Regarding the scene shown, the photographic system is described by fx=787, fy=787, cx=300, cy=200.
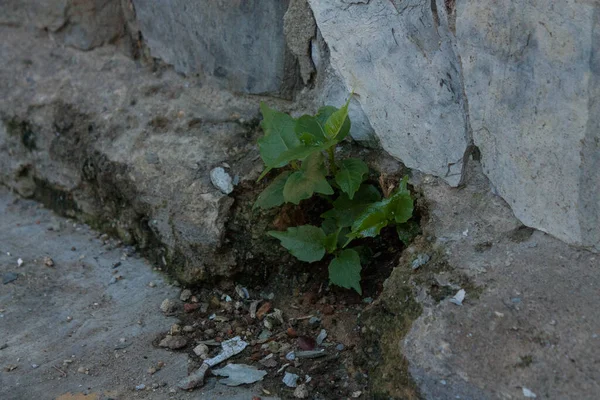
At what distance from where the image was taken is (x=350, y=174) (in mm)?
2174

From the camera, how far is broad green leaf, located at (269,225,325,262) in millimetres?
2174

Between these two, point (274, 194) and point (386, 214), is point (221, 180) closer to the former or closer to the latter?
point (274, 194)

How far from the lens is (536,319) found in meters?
1.79

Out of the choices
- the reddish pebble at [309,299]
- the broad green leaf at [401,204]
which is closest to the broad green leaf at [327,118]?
the broad green leaf at [401,204]

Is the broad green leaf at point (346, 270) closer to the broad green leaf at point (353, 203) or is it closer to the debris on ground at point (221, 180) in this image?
the broad green leaf at point (353, 203)

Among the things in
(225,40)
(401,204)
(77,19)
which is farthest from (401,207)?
(77,19)

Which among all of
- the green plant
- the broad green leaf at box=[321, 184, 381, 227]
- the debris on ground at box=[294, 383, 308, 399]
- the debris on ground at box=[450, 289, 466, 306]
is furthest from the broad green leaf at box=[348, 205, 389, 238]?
the debris on ground at box=[294, 383, 308, 399]

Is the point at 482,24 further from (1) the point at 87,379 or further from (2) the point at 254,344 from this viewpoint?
(1) the point at 87,379

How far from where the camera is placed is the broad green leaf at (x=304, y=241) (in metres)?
2.17

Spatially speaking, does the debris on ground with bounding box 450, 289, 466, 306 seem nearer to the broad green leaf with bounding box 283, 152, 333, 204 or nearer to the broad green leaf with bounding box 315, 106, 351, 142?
the broad green leaf with bounding box 283, 152, 333, 204

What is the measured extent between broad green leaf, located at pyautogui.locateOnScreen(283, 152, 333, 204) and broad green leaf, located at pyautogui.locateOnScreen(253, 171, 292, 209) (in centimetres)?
6

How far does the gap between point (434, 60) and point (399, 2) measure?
0.60 ft

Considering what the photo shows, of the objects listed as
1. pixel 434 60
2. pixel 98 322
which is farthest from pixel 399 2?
pixel 98 322

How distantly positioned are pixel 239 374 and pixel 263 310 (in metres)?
0.29
